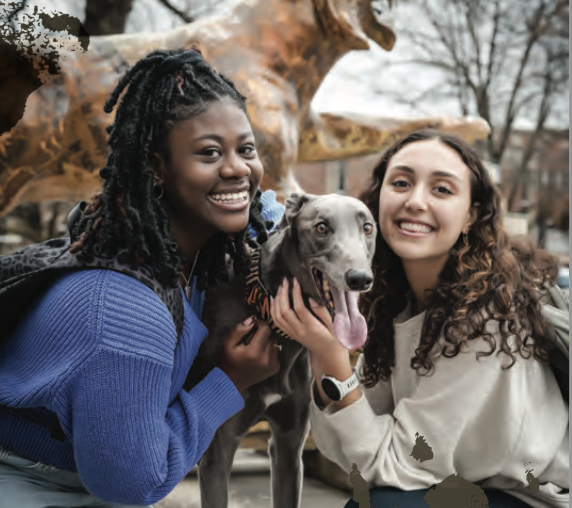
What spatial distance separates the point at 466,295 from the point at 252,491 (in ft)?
2.50

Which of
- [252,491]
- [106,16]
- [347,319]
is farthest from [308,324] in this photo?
[106,16]

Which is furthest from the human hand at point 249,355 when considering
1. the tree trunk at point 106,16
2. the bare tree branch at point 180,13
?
the bare tree branch at point 180,13

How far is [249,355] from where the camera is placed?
132 cm

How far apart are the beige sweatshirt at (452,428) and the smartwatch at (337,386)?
46mm

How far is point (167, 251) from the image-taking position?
118 cm

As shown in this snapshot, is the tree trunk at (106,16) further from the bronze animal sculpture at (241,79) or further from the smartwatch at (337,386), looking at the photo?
the smartwatch at (337,386)

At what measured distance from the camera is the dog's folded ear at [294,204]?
1231mm

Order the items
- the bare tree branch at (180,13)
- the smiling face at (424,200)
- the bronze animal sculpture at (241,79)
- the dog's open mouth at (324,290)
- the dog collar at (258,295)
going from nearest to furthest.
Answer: the dog's open mouth at (324,290)
the dog collar at (258,295)
the smiling face at (424,200)
the bronze animal sculpture at (241,79)
the bare tree branch at (180,13)

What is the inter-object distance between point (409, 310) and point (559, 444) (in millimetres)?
505

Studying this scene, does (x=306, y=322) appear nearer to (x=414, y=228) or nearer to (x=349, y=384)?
(x=349, y=384)

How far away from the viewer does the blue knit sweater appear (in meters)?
1.11

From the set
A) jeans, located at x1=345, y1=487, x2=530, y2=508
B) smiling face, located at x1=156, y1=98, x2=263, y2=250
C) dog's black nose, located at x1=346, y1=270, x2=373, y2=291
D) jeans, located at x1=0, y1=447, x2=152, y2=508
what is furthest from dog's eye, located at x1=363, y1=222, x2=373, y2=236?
jeans, located at x1=0, y1=447, x2=152, y2=508

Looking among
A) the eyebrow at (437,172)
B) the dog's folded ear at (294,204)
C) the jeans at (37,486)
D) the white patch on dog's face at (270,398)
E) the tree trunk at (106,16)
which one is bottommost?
the jeans at (37,486)

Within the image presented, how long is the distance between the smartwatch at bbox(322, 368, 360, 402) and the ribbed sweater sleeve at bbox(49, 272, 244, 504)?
335 millimetres
